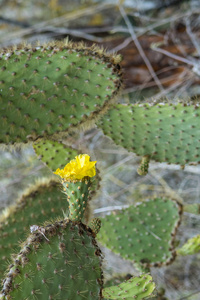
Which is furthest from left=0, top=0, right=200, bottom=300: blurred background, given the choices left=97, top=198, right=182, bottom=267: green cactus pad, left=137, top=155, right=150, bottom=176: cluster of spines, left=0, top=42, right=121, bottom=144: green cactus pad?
left=0, top=42, right=121, bottom=144: green cactus pad

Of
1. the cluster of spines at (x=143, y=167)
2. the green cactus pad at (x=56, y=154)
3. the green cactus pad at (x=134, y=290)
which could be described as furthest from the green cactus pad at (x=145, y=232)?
the green cactus pad at (x=134, y=290)

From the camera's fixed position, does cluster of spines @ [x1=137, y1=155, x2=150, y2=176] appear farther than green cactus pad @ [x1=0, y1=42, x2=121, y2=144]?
Yes

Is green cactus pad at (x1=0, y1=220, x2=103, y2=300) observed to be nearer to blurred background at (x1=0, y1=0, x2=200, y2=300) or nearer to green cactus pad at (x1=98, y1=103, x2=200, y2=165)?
green cactus pad at (x1=98, y1=103, x2=200, y2=165)

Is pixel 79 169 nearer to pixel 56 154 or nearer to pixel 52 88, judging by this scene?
pixel 52 88

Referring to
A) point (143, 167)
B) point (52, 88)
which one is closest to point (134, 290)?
point (143, 167)

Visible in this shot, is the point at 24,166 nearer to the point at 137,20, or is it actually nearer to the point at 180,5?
the point at 137,20

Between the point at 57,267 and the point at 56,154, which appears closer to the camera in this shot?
the point at 57,267
